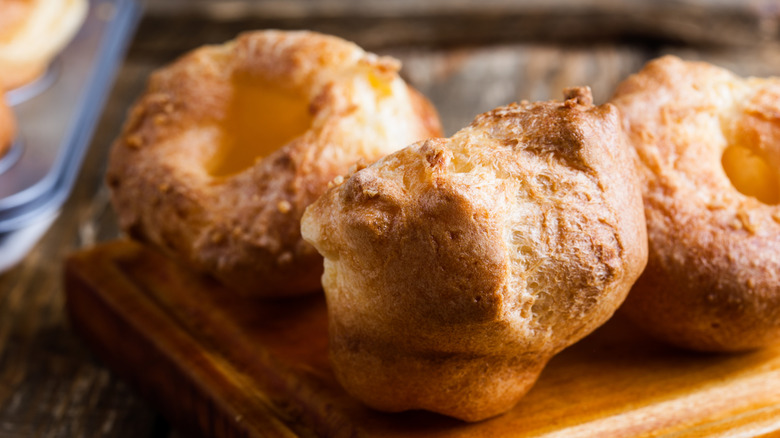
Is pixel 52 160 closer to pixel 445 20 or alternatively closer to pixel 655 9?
pixel 445 20

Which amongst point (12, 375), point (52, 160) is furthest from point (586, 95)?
point (52, 160)

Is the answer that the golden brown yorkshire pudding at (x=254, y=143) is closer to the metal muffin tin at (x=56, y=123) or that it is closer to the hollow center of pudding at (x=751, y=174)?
the hollow center of pudding at (x=751, y=174)

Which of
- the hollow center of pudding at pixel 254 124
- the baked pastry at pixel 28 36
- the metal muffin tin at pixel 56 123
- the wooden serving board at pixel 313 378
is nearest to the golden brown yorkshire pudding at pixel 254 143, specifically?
the hollow center of pudding at pixel 254 124

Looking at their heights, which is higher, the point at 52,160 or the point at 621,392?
the point at 621,392

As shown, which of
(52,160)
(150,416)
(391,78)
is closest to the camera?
(391,78)

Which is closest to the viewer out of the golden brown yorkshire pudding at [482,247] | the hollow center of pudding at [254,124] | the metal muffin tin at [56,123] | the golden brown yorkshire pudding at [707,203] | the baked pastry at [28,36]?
the golden brown yorkshire pudding at [482,247]

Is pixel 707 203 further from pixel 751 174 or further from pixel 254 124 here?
pixel 254 124

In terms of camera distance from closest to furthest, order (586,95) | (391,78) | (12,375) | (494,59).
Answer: (586,95) < (391,78) < (12,375) < (494,59)
